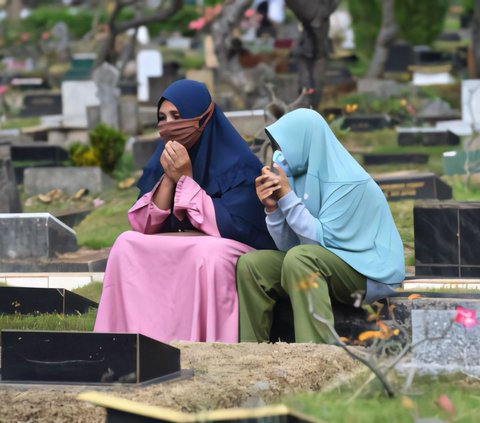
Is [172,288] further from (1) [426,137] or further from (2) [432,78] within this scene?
(2) [432,78]

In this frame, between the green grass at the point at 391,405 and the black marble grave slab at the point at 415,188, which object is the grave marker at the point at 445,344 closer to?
the green grass at the point at 391,405

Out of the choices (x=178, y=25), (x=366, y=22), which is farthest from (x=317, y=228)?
(x=178, y=25)

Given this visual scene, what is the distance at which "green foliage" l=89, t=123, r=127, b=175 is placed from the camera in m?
14.9

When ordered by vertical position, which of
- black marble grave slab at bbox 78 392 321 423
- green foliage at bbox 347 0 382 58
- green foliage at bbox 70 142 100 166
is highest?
green foliage at bbox 347 0 382 58

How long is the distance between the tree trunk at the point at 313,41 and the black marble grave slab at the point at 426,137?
5.23 feet

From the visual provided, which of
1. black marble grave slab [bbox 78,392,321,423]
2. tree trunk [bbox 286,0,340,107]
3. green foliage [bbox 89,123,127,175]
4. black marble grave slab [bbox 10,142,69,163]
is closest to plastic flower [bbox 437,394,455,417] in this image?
black marble grave slab [bbox 78,392,321,423]

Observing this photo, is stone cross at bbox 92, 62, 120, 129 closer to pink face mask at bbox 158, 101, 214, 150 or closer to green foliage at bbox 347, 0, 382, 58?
pink face mask at bbox 158, 101, 214, 150

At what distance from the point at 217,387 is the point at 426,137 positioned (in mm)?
11453

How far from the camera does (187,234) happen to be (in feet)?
22.5

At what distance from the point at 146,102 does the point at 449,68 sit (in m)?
6.33

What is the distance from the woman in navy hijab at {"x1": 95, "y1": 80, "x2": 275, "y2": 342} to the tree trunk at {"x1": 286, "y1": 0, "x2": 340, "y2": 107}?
24.2 feet

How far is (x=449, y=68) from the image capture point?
27.2m

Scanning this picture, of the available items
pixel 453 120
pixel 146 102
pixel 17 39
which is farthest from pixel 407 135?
pixel 17 39

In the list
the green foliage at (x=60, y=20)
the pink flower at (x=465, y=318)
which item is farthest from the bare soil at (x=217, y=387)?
the green foliage at (x=60, y=20)
